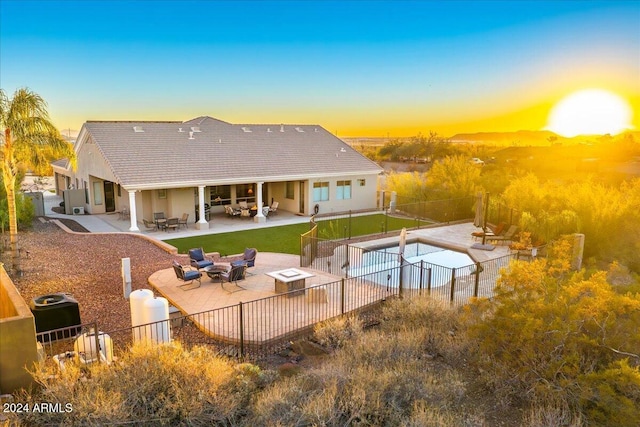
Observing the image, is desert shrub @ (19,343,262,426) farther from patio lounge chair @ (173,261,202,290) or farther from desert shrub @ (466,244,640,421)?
patio lounge chair @ (173,261,202,290)

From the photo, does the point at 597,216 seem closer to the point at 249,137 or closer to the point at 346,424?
the point at 346,424

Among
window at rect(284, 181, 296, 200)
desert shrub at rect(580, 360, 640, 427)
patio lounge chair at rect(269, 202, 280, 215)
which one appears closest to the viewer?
desert shrub at rect(580, 360, 640, 427)

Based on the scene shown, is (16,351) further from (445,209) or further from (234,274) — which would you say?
(445,209)

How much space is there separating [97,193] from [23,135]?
1480 centimetres

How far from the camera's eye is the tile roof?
76.7 ft

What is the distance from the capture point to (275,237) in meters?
21.1

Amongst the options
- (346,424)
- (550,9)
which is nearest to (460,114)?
(550,9)

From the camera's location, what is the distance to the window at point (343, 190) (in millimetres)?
28830

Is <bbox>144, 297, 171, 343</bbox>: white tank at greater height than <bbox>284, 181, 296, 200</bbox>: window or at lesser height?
lesser

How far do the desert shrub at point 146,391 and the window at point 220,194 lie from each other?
20089 millimetres

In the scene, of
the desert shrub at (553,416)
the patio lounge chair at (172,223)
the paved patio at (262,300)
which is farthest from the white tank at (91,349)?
the patio lounge chair at (172,223)

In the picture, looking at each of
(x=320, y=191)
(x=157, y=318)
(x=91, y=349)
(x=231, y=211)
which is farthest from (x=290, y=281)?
(x=320, y=191)

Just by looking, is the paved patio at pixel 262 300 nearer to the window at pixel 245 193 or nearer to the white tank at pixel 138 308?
the white tank at pixel 138 308

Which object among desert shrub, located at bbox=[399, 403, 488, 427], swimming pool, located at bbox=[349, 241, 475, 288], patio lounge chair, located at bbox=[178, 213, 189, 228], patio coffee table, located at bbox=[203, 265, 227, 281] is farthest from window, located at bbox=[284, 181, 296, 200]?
desert shrub, located at bbox=[399, 403, 488, 427]
